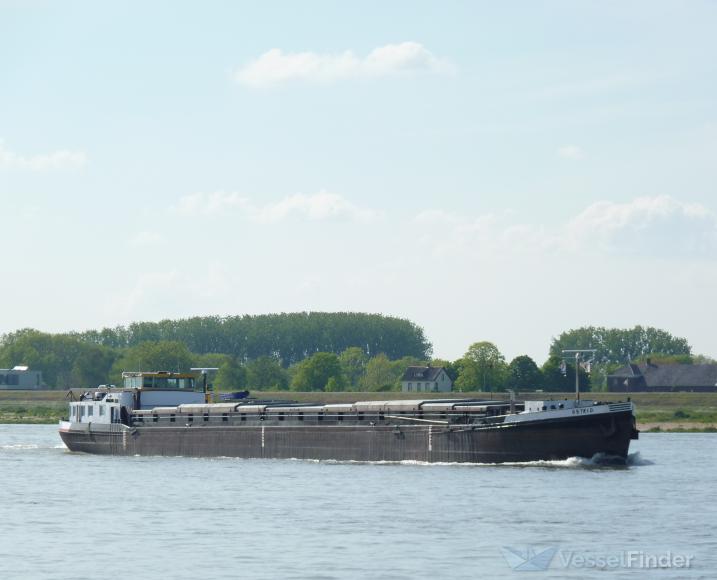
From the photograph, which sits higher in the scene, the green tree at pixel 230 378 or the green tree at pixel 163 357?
the green tree at pixel 163 357

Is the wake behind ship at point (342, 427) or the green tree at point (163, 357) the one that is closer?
the wake behind ship at point (342, 427)

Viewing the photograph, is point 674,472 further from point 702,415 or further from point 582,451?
point 702,415

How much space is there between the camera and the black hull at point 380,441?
Result: 202 feet

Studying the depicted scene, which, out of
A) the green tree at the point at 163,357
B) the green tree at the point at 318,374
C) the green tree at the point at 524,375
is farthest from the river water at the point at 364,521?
the green tree at the point at 163,357

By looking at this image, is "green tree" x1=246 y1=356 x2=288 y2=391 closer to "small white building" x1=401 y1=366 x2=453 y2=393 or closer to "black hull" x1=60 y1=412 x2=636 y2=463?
"small white building" x1=401 y1=366 x2=453 y2=393

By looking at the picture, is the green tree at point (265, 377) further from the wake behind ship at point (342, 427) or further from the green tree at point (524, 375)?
the wake behind ship at point (342, 427)

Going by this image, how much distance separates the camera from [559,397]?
392 ft

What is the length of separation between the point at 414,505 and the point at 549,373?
359ft

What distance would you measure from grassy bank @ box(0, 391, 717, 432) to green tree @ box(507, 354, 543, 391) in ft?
11.8

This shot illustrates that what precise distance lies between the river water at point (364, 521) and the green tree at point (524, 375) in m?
85.8

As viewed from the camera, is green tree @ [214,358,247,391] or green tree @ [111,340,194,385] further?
green tree @ [214,358,247,391]

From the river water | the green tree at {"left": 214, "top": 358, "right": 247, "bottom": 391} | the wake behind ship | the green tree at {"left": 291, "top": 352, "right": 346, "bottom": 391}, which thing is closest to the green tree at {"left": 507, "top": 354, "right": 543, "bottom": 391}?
the green tree at {"left": 291, "top": 352, "right": 346, "bottom": 391}

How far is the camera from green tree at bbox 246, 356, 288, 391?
186 meters

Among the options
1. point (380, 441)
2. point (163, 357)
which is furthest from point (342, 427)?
point (163, 357)
